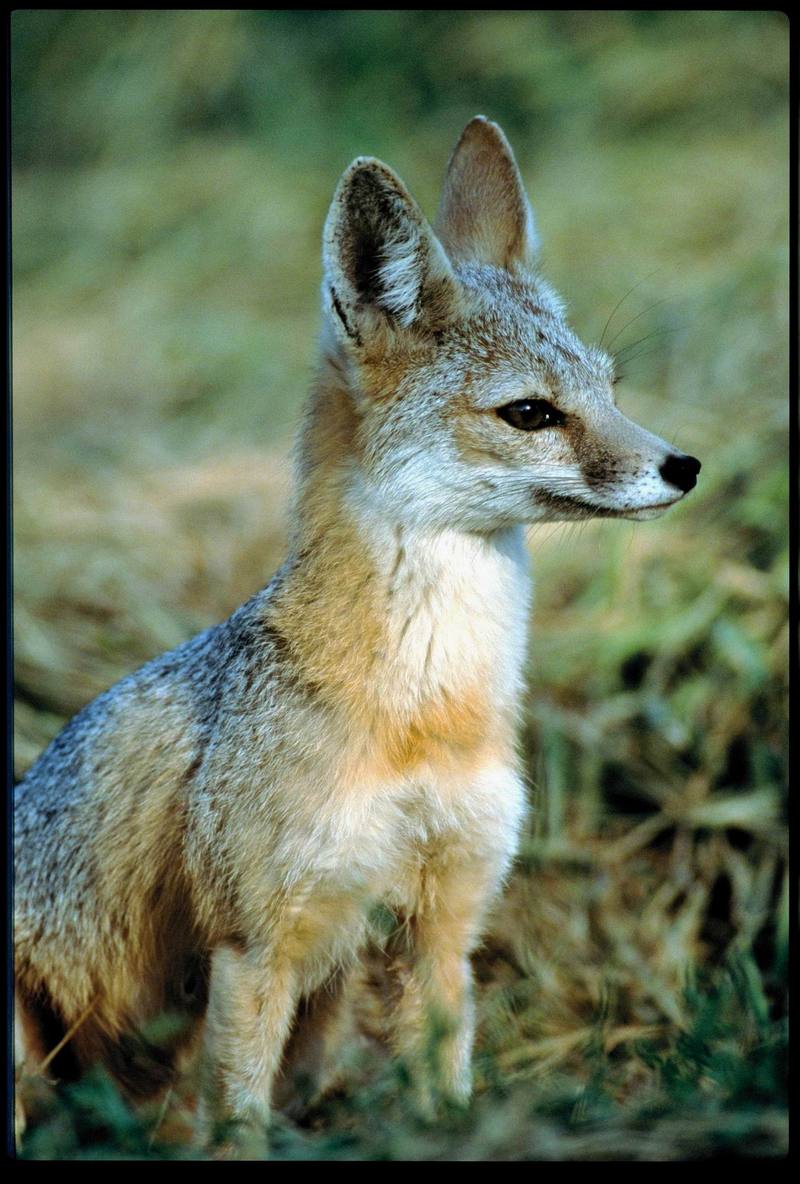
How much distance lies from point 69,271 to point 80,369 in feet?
2.35

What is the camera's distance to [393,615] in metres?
3.16

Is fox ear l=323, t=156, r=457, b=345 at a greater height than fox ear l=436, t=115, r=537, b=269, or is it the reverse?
fox ear l=436, t=115, r=537, b=269

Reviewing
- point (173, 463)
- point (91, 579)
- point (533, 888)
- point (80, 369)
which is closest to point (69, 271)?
point (80, 369)

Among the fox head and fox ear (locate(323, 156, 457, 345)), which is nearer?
fox ear (locate(323, 156, 457, 345))

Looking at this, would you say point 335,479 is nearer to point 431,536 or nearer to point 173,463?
point 431,536

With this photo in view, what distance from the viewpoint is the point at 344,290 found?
3.05m

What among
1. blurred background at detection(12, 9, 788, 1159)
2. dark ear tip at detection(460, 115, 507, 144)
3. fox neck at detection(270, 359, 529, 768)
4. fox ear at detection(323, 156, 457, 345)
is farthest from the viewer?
blurred background at detection(12, 9, 788, 1159)

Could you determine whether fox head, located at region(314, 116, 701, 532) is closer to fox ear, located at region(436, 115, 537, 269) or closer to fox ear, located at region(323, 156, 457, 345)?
fox ear, located at region(323, 156, 457, 345)

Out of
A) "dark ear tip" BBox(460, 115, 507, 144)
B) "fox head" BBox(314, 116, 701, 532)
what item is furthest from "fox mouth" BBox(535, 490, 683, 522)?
"dark ear tip" BBox(460, 115, 507, 144)

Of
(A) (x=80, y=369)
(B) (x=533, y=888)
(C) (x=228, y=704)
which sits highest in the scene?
(A) (x=80, y=369)

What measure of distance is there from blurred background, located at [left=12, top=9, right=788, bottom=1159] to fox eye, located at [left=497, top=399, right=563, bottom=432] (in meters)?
0.79

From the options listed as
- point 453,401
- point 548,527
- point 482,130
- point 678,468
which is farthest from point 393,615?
point 548,527

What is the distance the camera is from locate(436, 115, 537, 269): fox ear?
362 cm

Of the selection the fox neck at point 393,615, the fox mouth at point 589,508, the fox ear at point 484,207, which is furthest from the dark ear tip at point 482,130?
the fox mouth at point 589,508
